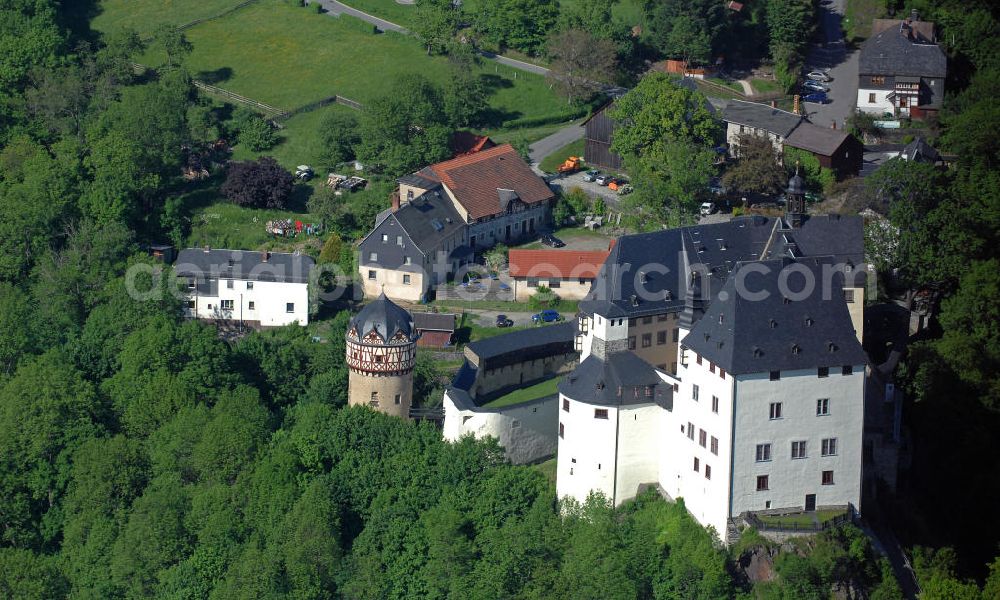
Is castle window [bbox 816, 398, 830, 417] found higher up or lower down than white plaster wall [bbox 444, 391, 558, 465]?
higher up

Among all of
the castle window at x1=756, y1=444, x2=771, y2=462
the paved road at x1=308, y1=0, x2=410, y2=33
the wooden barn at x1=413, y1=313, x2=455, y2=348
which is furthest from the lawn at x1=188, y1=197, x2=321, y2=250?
the castle window at x1=756, y1=444, x2=771, y2=462

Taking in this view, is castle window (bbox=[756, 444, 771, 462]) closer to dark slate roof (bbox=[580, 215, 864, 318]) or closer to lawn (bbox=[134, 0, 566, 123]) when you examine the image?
dark slate roof (bbox=[580, 215, 864, 318])

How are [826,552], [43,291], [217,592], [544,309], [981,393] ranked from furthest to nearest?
[43,291] → [544,309] → [981,393] → [217,592] → [826,552]

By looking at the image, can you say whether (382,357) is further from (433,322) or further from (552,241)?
(552,241)

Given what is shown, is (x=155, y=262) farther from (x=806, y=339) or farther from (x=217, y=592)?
(x=806, y=339)

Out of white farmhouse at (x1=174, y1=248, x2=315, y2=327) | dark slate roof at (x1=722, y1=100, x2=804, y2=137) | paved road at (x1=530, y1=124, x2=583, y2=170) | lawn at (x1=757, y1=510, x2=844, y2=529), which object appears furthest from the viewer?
paved road at (x1=530, y1=124, x2=583, y2=170)

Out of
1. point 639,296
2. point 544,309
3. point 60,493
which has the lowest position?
point 60,493

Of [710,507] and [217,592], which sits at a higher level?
[710,507]

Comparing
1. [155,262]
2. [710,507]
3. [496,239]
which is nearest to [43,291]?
[155,262]
